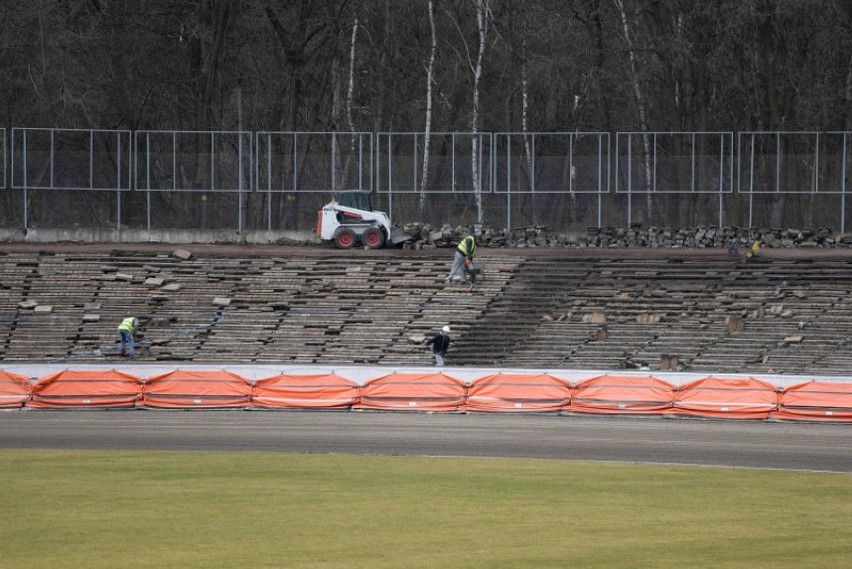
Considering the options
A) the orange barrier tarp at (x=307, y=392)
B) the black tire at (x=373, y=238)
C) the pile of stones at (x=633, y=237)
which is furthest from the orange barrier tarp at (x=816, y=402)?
the black tire at (x=373, y=238)

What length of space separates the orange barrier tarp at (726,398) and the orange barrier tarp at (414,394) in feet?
17.2

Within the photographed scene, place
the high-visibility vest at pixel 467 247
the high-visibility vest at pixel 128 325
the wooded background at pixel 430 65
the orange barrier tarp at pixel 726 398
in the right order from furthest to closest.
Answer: the wooded background at pixel 430 65, the high-visibility vest at pixel 467 247, the high-visibility vest at pixel 128 325, the orange barrier tarp at pixel 726 398

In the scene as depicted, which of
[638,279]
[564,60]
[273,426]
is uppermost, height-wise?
[564,60]

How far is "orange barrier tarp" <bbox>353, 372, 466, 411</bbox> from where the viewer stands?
31.6 meters

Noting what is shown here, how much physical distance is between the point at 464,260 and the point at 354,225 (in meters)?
6.09

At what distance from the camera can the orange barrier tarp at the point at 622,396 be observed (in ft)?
101

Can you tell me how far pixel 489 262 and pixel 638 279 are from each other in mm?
5574

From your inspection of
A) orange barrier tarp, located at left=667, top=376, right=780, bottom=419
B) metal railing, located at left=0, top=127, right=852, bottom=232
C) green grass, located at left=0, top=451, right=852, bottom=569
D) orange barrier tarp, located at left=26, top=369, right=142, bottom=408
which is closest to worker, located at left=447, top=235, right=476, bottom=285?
metal railing, located at left=0, top=127, right=852, bottom=232

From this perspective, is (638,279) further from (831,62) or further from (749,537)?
(749,537)

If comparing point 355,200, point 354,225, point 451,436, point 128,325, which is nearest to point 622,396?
point 451,436

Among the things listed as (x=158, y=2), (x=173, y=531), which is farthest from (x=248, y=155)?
(x=173, y=531)

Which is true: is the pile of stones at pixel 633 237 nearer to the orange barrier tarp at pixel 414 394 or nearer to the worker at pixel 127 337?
the worker at pixel 127 337

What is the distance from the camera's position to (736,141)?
167 ft

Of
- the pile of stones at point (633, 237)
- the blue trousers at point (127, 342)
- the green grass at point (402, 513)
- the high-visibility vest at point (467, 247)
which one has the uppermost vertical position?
the pile of stones at point (633, 237)
